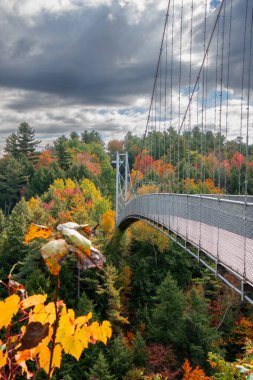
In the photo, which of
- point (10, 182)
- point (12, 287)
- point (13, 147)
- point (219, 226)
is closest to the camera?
point (12, 287)

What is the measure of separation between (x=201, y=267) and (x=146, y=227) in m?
4.08

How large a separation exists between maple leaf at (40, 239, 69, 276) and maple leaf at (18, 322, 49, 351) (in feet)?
0.53

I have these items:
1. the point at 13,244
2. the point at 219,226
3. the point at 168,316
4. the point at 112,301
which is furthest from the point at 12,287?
the point at 13,244

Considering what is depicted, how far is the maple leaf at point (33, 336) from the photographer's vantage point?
826 millimetres

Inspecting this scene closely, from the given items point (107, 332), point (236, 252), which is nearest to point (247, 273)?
point (236, 252)

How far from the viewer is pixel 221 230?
585cm

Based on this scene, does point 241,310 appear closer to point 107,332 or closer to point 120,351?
point 120,351

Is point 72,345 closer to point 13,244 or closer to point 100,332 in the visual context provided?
point 100,332

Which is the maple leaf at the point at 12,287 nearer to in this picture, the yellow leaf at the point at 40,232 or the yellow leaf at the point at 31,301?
the yellow leaf at the point at 31,301

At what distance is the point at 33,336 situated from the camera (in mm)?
841

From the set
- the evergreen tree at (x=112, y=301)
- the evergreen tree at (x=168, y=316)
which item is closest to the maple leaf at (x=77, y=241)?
the evergreen tree at (x=168, y=316)

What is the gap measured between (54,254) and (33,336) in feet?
0.70

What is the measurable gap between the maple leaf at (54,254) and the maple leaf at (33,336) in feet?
0.53

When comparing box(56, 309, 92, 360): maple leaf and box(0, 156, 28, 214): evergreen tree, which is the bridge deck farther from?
box(0, 156, 28, 214): evergreen tree
